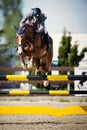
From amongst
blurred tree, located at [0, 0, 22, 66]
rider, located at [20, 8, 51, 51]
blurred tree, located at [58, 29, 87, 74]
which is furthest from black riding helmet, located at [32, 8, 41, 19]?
blurred tree, located at [58, 29, 87, 74]

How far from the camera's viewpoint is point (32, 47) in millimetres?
5172

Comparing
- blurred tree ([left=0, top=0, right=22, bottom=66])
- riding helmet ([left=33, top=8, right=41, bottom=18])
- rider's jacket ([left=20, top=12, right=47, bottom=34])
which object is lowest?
blurred tree ([left=0, top=0, right=22, bottom=66])

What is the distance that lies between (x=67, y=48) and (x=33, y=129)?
1071cm

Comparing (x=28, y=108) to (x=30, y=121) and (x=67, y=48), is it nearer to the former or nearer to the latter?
(x=30, y=121)

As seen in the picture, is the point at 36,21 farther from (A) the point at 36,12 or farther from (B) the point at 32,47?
(B) the point at 32,47

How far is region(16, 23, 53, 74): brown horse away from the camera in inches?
195

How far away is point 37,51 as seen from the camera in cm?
525

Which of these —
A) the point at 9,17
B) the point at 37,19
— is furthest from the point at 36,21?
the point at 9,17

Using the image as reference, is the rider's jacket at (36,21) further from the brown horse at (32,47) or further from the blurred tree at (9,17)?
the blurred tree at (9,17)

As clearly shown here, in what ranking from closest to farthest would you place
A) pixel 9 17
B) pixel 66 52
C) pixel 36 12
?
pixel 36 12 → pixel 9 17 → pixel 66 52

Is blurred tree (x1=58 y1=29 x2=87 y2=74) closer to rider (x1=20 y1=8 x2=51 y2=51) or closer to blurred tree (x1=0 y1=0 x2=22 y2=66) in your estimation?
blurred tree (x1=0 y1=0 x2=22 y2=66)

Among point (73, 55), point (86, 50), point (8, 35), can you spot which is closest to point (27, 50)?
point (8, 35)

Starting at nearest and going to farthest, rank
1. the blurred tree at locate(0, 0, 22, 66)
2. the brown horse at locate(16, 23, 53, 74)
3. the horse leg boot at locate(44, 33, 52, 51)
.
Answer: the brown horse at locate(16, 23, 53, 74) → the horse leg boot at locate(44, 33, 52, 51) → the blurred tree at locate(0, 0, 22, 66)

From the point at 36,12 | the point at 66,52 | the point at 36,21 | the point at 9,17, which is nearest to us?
the point at 36,12
